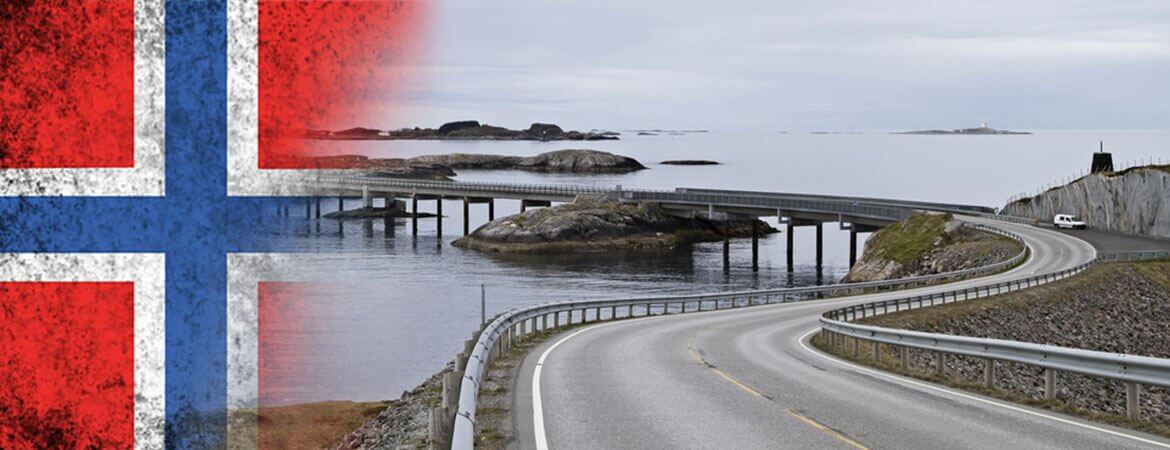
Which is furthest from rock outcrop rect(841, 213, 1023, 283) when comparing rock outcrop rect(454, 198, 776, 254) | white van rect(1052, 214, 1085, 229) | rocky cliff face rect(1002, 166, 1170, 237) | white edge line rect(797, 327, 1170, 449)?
white edge line rect(797, 327, 1170, 449)

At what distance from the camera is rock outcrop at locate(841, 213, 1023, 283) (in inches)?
2707

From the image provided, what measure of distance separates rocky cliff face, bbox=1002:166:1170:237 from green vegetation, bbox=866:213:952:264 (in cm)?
836

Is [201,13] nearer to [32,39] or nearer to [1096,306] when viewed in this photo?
[32,39]

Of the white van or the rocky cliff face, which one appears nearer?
the rocky cliff face

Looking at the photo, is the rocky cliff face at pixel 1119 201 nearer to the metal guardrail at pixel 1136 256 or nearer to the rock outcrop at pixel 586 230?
the metal guardrail at pixel 1136 256

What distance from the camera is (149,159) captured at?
10.7m

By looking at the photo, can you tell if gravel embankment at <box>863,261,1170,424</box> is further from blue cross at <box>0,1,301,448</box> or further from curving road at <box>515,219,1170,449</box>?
blue cross at <box>0,1,301,448</box>

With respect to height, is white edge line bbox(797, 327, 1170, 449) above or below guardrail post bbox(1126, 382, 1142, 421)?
below

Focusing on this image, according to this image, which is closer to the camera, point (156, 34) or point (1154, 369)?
point (156, 34)

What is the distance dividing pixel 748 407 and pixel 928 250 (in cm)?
5947

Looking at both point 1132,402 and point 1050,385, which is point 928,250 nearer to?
point 1050,385

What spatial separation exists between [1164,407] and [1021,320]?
39.4 feet

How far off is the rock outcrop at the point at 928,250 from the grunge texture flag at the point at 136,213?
200ft

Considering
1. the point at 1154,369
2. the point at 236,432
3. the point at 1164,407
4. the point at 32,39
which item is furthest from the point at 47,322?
the point at 1164,407
